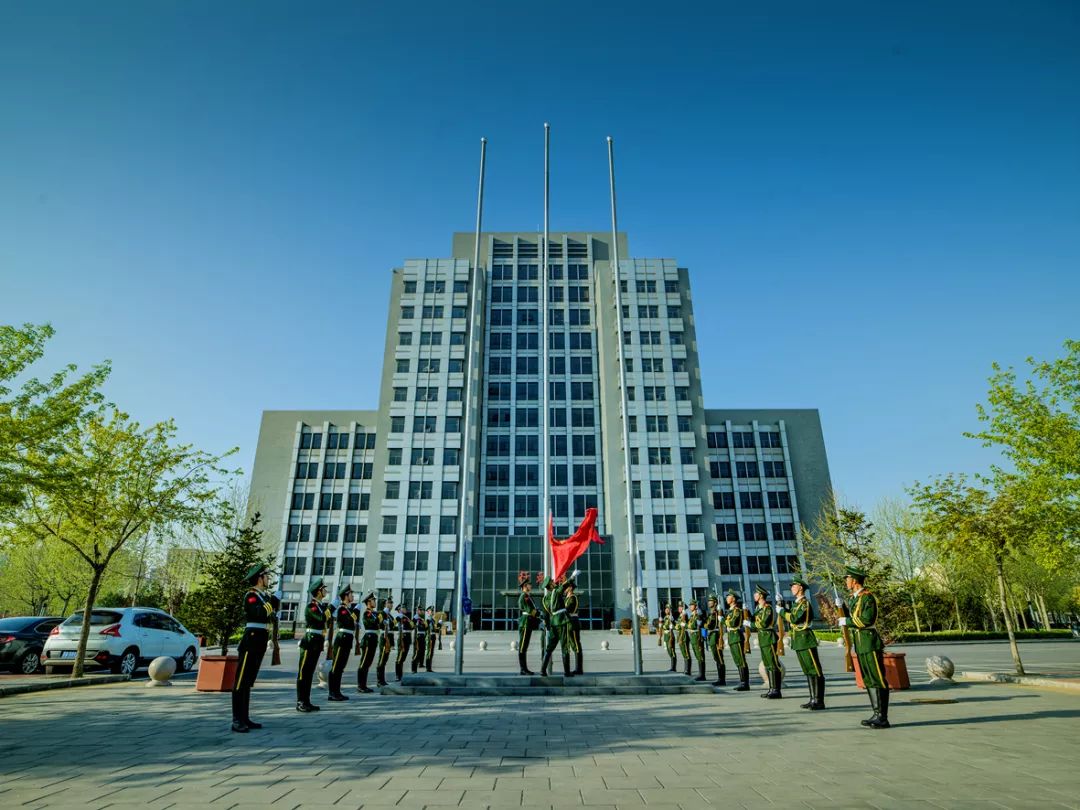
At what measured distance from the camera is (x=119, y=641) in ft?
53.4

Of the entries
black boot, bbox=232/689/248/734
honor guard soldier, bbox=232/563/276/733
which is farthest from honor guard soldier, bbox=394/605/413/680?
black boot, bbox=232/689/248/734

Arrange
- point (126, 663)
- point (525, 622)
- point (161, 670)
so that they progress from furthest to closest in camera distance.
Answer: point (126, 663) < point (161, 670) < point (525, 622)

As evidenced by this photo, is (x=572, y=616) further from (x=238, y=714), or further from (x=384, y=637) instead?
(x=238, y=714)

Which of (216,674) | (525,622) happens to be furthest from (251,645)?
(525,622)

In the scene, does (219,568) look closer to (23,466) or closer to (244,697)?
(23,466)

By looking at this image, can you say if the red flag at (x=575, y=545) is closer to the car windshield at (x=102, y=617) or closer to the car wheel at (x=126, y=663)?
the car wheel at (x=126, y=663)

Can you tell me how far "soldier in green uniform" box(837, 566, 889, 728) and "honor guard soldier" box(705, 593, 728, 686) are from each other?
17.6ft

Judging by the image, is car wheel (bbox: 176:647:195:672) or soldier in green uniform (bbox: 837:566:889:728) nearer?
soldier in green uniform (bbox: 837:566:889:728)

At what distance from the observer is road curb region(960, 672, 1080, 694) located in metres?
12.7

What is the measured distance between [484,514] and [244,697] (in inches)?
2028

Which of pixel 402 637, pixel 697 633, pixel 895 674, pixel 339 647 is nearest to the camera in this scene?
pixel 339 647

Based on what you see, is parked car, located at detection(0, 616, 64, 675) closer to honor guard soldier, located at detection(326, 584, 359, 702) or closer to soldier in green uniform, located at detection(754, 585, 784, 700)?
honor guard soldier, located at detection(326, 584, 359, 702)

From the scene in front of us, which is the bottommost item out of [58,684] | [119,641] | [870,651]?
[58,684]

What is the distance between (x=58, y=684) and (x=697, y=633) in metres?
15.9
